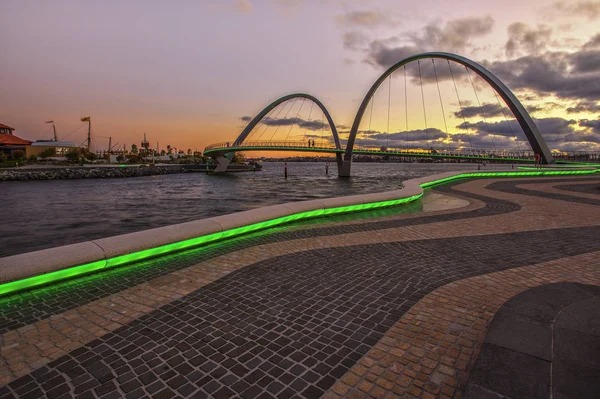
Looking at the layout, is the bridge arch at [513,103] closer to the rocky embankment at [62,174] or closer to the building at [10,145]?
the rocky embankment at [62,174]

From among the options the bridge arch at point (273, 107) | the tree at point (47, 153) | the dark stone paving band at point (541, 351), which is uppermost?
the bridge arch at point (273, 107)

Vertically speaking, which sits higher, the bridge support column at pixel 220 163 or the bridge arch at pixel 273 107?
the bridge arch at pixel 273 107

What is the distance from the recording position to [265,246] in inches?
280

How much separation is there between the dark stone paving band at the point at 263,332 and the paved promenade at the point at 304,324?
0.05 ft

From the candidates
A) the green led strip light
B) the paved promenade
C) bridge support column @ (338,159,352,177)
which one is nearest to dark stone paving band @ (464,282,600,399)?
the paved promenade

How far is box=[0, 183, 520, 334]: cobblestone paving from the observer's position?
4168 mm

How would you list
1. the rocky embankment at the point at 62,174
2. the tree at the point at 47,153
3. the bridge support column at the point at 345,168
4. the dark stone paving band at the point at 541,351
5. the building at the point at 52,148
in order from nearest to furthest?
the dark stone paving band at the point at 541,351
the rocky embankment at the point at 62,174
the bridge support column at the point at 345,168
the tree at the point at 47,153
the building at the point at 52,148

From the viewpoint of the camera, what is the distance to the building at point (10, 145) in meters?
93.6

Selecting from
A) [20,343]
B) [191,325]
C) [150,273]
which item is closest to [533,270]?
[191,325]

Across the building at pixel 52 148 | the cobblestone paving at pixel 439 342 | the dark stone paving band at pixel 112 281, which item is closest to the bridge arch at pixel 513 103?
the dark stone paving band at pixel 112 281

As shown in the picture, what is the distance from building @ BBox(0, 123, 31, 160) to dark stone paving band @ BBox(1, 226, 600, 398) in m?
116

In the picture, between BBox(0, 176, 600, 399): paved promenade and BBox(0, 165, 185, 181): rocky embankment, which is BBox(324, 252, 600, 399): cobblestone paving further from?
BBox(0, 165, 185, 181): rocky embankment

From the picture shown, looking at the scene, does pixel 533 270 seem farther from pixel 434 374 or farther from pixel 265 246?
pixel 265 246

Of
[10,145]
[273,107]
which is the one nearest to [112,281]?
[273,107]
